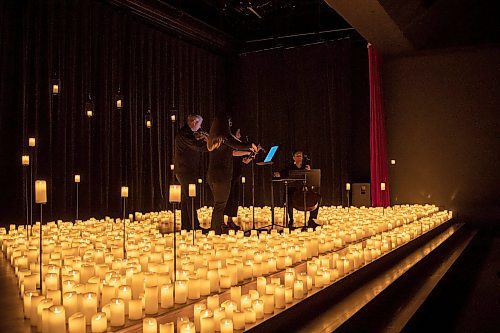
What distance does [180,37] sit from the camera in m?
9.83

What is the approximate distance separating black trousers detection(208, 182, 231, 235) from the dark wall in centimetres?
569

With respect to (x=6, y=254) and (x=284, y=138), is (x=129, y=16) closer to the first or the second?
(x=284, y=138)

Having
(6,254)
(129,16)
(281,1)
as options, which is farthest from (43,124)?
(281,1)

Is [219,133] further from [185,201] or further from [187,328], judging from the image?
[187,328]

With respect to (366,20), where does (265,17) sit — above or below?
above

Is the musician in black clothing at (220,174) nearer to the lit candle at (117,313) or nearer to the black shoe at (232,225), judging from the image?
the black shoe at (232,225)

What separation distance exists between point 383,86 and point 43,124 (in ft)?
21.0

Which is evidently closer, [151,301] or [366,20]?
[151,301]

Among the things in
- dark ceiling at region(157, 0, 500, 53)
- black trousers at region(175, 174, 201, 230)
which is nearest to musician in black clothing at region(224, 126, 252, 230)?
black trousers at region(175, 174, 201, 230)

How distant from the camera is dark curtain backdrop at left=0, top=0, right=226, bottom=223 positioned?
22.3 ft

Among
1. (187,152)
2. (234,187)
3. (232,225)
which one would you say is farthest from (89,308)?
(232,225)

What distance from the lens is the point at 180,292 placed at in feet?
8.49

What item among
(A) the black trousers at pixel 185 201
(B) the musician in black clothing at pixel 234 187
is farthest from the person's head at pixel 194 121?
(B) the musician in black clothing at pixel 234 187

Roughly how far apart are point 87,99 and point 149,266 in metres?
5.24
